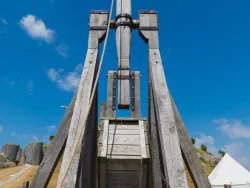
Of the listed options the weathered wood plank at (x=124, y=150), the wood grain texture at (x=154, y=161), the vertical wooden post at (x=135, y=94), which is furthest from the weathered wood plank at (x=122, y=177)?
the vertical wooden post at (x=135, y=94)

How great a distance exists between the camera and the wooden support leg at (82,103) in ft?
6.77

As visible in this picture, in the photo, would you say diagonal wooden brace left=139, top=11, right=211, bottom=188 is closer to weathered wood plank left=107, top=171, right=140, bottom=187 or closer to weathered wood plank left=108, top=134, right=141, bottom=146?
weathered wood plank left=107, top=171, right=140, bottom=187

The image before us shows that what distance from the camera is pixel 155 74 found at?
118 inches

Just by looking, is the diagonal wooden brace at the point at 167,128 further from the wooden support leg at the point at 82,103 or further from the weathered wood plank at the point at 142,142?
the wooden support leg at the point at 82,103

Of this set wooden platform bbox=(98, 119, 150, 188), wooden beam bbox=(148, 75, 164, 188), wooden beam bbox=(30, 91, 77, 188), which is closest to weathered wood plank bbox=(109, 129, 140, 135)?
wooden platform bbox=(98, 119, 150, 188)

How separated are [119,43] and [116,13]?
67cm

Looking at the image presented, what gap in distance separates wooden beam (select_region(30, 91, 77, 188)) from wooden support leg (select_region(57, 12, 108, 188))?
57cm

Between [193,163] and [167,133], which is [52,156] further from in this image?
[193,163]

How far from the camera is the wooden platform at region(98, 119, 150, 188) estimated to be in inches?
132

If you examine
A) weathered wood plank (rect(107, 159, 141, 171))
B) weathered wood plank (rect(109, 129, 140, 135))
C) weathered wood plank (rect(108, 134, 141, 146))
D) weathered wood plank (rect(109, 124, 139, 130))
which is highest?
weathered wood plank (rect(109, 124, 139, 130))

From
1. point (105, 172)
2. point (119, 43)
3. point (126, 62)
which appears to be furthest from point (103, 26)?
point (105, 172)

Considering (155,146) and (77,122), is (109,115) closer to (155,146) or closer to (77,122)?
(155,146)

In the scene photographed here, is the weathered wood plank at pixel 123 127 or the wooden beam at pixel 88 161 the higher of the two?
the weathered wood plank at pixel 123 127

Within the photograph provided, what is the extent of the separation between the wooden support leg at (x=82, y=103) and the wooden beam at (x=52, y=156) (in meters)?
0.57
